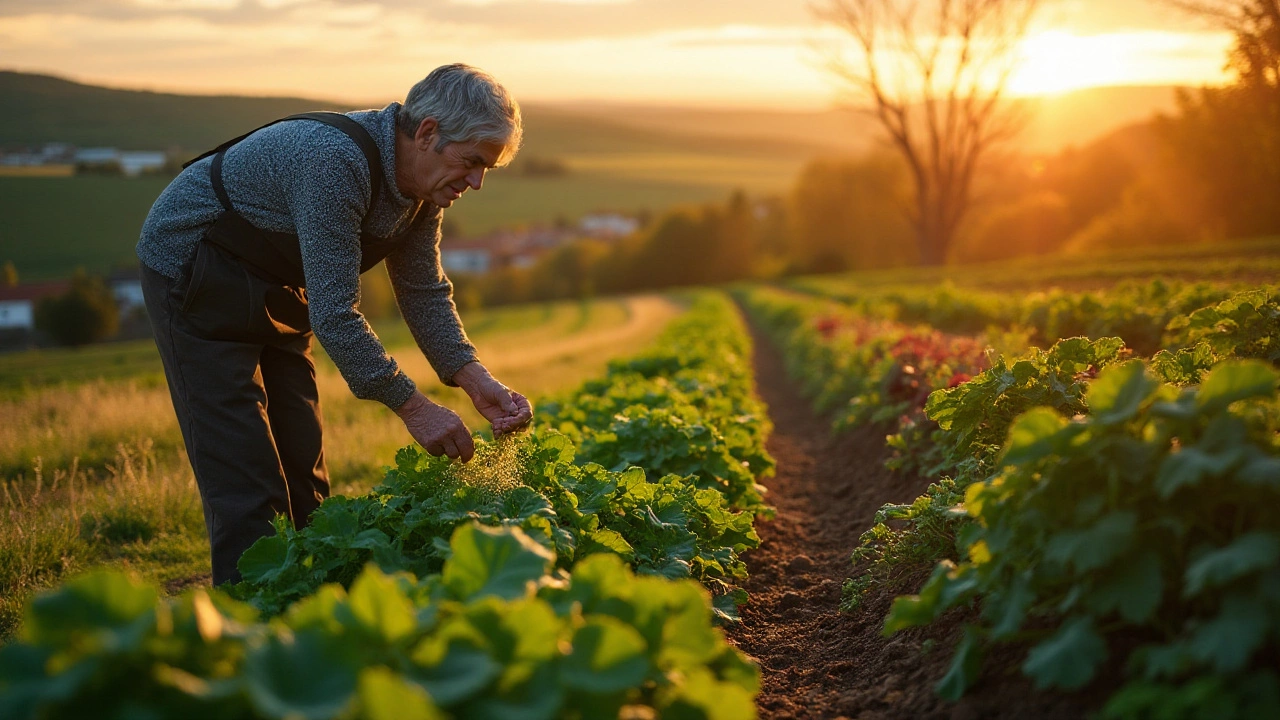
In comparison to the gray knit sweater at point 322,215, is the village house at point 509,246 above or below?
below

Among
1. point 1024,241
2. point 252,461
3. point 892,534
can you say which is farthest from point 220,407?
point 1024,241

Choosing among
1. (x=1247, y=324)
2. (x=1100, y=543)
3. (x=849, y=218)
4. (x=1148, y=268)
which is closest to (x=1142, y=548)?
(x=1100, y=543)

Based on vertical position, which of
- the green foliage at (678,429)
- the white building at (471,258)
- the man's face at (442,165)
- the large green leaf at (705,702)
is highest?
the man's face at (442,165)

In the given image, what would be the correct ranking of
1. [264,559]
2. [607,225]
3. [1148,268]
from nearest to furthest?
[264,559] < [1148,268] < [607,225]

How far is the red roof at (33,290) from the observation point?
11989mm

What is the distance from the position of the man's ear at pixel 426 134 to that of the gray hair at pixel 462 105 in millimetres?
20

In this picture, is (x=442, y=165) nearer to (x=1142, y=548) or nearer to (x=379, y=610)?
(x=379, y=610)

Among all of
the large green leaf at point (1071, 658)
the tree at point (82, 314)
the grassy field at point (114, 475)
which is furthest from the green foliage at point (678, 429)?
the tree at point (82, 314)

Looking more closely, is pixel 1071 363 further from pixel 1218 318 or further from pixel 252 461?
pixel 252 461

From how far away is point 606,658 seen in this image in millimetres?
1628

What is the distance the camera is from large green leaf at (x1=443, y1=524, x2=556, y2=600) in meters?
1.97

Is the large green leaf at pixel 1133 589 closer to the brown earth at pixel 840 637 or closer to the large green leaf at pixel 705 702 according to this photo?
the brown earth at pixel 840 637

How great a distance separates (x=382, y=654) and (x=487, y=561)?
0.39 meters

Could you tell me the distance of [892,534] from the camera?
3.51m
